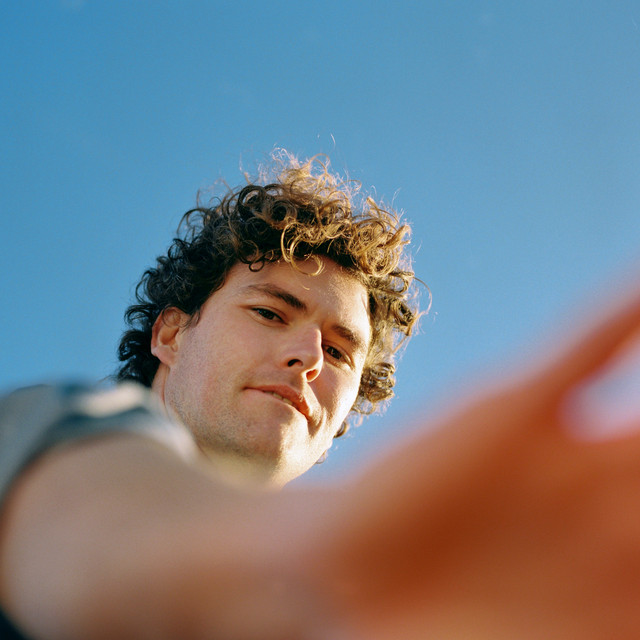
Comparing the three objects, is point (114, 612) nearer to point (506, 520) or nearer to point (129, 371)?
point (506, 520)

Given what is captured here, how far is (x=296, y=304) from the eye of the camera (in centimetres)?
316

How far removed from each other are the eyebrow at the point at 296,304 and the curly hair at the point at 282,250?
0.30m

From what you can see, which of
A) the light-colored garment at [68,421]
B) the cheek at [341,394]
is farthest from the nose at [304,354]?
the light-colored garment at [68,421]

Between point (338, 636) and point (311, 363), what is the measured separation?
2.31 metres

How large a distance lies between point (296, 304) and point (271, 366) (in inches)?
17.8

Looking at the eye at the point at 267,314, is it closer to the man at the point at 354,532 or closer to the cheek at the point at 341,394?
the cheek at the point at 341,394

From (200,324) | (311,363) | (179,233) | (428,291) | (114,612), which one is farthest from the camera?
(428,291)

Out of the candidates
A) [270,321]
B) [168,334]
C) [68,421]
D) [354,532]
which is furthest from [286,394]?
[354,532]

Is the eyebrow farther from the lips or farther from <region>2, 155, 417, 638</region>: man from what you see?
the lips

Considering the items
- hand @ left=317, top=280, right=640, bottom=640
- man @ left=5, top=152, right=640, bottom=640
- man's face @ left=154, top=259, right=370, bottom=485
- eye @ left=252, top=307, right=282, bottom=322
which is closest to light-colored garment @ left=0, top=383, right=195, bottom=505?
man @ left=5, top=152, right=640, bottom=640

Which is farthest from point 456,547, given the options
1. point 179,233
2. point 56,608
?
point 179,233

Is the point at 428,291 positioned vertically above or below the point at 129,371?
above

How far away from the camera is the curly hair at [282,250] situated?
3670 mm

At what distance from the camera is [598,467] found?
0.39 meters
